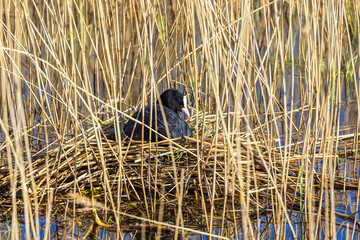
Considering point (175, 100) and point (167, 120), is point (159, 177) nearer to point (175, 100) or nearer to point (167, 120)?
point (167, 120)

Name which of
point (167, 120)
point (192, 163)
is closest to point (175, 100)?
point (167, 120)

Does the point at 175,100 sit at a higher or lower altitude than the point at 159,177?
higher

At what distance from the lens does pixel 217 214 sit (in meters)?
2.86

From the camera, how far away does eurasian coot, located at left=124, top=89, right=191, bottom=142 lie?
Result: 3.23m

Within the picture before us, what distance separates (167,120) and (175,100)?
403mm

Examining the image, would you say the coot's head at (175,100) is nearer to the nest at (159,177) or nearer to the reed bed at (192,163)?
the reed bed at (192,163)

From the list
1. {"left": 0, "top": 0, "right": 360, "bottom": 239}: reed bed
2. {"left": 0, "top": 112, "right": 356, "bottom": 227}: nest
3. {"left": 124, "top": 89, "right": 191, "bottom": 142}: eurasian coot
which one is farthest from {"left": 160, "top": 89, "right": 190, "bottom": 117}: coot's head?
{"left": 0, "top": 112, "right": 356, "bottom": 227}: nest

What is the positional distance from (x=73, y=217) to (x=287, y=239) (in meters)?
1.07

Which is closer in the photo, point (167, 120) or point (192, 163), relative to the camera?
point (192, 163)

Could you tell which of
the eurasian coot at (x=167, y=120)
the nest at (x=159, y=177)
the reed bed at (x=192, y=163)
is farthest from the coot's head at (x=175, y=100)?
the nest at (x=159, y=177)

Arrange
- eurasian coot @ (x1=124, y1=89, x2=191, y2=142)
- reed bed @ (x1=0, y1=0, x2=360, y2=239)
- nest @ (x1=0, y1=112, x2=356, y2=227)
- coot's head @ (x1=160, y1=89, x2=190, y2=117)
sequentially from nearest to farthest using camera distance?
1. reed bed @ (x1=0, y1=0, x2=360, y2=239)
2. nest @ (x1=0, y1=112, x2=356, y2=227)
3. eurasian coot @ (x1=124, y1=89, x2=191, y2=142)
4. coot's head @ (x1=160, y1=89, x2=190, y2=117)

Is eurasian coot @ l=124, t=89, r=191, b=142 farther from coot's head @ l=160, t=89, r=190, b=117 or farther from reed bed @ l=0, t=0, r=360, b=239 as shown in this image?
reed bed @ l=0, t=0, r=360, b=239

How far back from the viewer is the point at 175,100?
3.69 meters

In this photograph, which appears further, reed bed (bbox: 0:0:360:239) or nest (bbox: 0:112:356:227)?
nest (bbox: 0:112:356:227)
